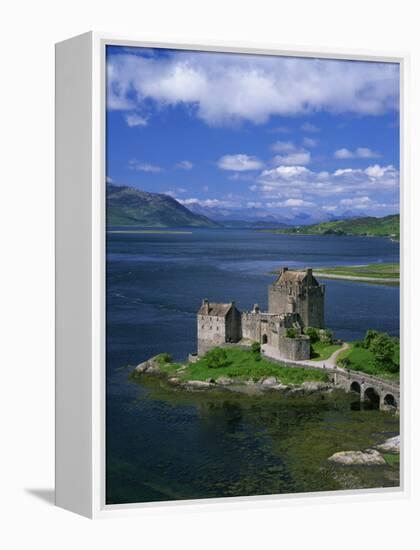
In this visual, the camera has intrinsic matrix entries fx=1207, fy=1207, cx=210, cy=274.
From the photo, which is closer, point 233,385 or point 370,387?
point 233,385

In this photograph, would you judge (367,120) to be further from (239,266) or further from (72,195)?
(72,195)

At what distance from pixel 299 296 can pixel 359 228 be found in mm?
1266

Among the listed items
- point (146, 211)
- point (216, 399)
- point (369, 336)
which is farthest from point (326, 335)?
point (146, 211)

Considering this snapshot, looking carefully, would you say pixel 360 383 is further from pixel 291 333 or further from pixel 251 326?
pixel 251 326

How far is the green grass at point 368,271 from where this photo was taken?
13.8m

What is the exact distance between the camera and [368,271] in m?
13.9

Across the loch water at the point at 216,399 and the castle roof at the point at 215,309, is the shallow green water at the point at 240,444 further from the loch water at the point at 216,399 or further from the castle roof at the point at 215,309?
the castle roof at the point at 215,309

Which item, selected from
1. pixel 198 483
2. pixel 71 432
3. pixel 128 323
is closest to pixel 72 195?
pixel 128 323

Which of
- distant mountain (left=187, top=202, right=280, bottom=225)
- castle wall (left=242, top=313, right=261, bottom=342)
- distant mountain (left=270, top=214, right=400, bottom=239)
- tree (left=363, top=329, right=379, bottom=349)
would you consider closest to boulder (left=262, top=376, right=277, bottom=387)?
castle wall (left=242, top=313, right=261, bottom=342)

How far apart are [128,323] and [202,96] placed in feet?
8.43

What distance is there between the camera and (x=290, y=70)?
13.2m

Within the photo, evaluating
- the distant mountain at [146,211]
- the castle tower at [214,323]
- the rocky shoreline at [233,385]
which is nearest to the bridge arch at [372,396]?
the rocky shoreline at [233,385]

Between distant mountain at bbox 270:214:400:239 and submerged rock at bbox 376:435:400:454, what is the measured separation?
7.53ft

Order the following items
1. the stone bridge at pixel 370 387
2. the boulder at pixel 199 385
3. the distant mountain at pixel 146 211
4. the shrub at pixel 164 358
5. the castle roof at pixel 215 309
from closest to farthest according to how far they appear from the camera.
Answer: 1. the distant mountain at pixel 146 211
2. the shrub at pixel 164 358
3. the castle roof at pixel 215 309
4. the boulder at pixel 199 385
5. the stone bridge at pixel 370 387
